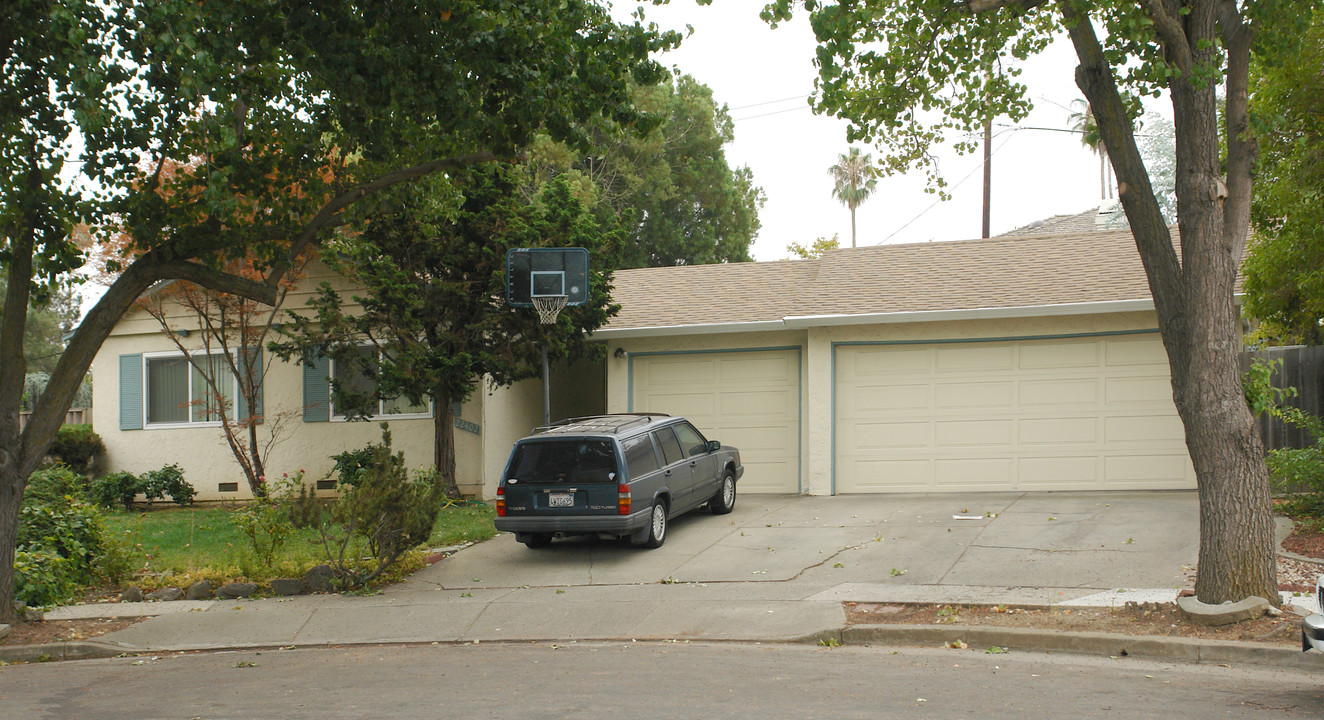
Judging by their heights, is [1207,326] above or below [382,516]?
above

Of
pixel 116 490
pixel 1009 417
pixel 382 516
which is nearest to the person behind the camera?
pixel 382 516

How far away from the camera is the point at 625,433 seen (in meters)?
11.8

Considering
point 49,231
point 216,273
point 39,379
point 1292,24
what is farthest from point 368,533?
point 39,379

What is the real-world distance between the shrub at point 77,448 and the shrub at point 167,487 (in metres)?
1.49

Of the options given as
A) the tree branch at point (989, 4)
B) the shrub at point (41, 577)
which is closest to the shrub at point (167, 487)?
the shrub at point (41, 577)

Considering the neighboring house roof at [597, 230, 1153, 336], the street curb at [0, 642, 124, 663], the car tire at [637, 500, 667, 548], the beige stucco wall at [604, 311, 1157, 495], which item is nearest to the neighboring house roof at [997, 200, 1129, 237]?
the neighboring house roof at [597, 230, 1153, 336]

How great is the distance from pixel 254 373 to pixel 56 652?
9759 millimetres

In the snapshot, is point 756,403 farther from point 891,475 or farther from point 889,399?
point 891,475

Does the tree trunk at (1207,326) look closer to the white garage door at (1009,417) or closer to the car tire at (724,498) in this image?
the car tire at (724,498)

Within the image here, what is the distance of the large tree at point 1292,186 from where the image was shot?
425 inches

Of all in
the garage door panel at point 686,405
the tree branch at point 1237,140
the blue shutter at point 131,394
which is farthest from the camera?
the blue shutter at point 131,394

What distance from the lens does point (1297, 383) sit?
1442 cm

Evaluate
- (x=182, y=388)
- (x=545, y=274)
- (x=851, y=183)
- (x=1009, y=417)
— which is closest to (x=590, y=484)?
(x=545, y=274)

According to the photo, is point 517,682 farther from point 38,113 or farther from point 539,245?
point 539,245
